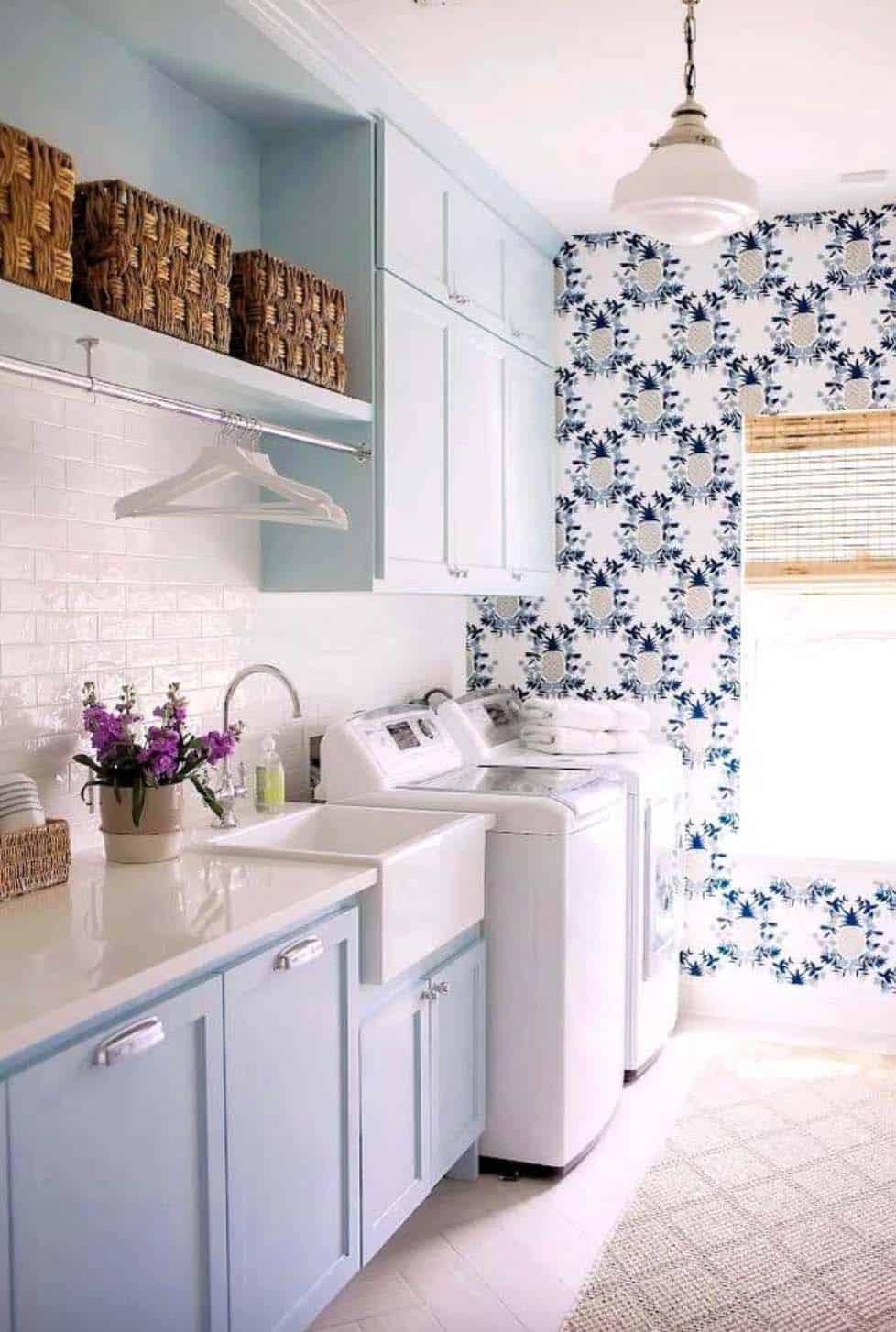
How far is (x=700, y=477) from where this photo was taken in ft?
14.5

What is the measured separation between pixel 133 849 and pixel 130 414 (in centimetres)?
97

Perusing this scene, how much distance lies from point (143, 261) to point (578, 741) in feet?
7.27

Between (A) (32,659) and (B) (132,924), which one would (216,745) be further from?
(B) (132,924)

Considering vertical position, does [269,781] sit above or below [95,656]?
below

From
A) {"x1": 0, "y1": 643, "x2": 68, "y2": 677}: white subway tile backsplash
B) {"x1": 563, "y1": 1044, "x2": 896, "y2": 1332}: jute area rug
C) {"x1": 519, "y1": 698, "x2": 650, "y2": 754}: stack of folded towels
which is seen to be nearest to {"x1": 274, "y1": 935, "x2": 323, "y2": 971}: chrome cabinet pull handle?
Result: {"x1": 0, "y1": 643, "x2": 68, "y2": 677}: white subway tile backsplash

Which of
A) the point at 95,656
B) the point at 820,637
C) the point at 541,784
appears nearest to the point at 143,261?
the point at 95,656

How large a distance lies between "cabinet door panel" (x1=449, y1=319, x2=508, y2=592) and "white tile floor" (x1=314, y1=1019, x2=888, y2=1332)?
64.2 inches

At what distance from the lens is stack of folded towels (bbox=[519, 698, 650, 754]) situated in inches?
A: 161

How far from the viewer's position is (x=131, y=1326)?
1.84 metres

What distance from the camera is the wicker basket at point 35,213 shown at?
204cm

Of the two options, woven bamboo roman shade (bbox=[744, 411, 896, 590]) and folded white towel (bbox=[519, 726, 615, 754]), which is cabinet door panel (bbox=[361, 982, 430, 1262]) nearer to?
folded white towel (bbox=[519, 726, 615, 754])

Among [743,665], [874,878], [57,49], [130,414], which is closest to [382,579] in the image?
[130,414]

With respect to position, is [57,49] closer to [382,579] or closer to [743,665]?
[382,579]

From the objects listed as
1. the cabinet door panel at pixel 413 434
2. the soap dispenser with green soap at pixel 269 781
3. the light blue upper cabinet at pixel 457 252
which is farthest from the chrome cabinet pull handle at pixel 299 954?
the light blue upper cabinet at pixel 457 252
